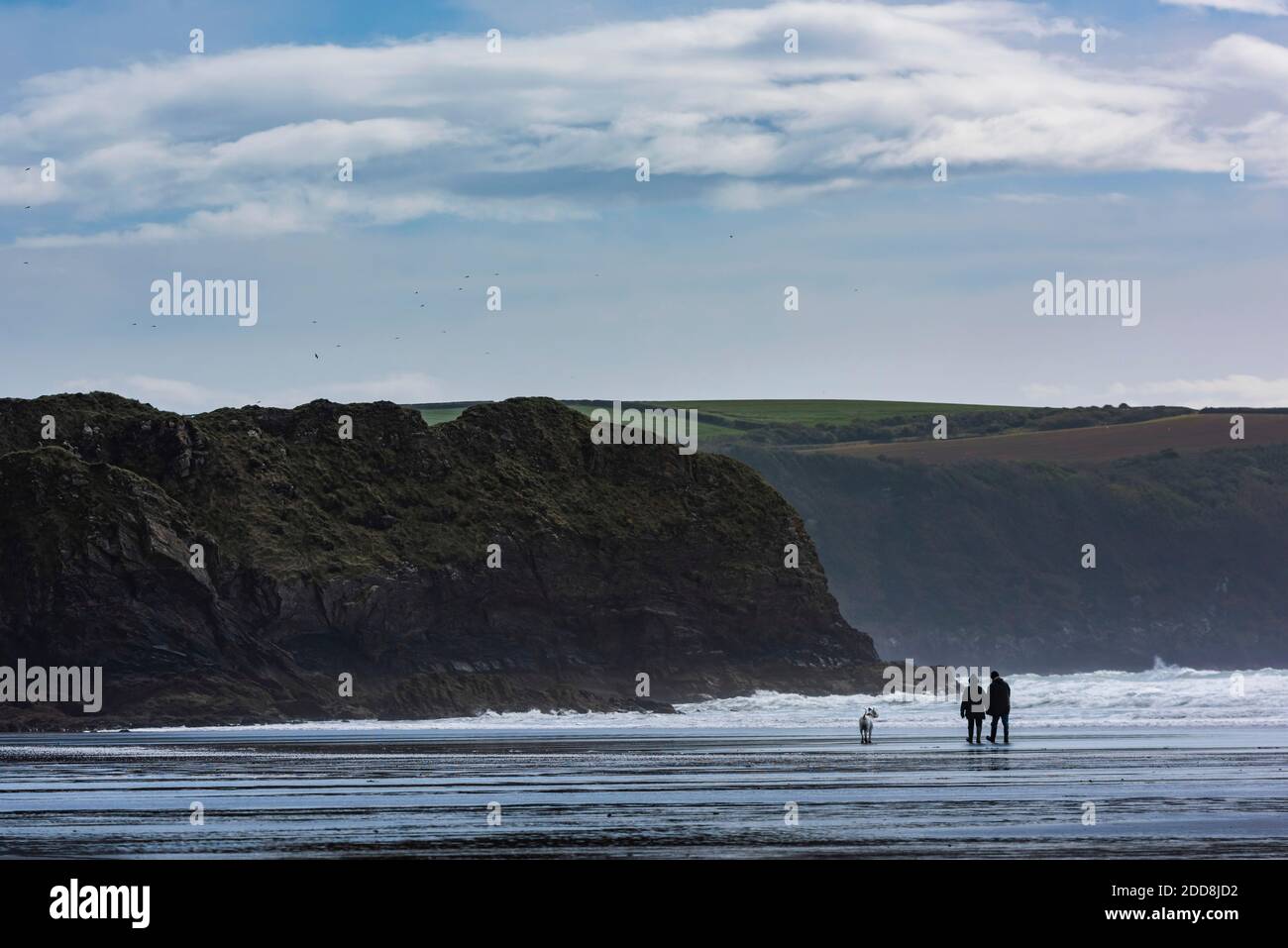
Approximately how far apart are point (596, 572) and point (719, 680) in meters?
9.58

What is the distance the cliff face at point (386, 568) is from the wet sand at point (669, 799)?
34648mm

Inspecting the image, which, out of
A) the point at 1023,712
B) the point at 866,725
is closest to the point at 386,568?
the point at 1023,712

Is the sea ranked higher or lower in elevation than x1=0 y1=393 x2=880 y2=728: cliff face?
lower

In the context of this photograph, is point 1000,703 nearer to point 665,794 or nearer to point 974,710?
point 974,710

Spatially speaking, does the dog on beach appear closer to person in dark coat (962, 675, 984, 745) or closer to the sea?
the sea

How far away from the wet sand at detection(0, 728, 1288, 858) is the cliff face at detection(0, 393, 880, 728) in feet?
114

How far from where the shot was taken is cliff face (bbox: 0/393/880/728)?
83500 mm

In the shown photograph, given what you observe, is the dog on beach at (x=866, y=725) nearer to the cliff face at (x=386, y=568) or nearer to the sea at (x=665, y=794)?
the sea at (x=665, y=794)

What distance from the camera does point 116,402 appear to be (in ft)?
352

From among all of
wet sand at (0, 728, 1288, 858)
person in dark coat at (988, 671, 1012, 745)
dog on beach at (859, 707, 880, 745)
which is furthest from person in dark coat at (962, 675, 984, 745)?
dog on beach at (859, 707, 880, 745)

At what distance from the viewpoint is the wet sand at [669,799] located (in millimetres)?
22750

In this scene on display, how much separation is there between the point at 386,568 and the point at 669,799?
A: 223ft

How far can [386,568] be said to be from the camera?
96375 mm
